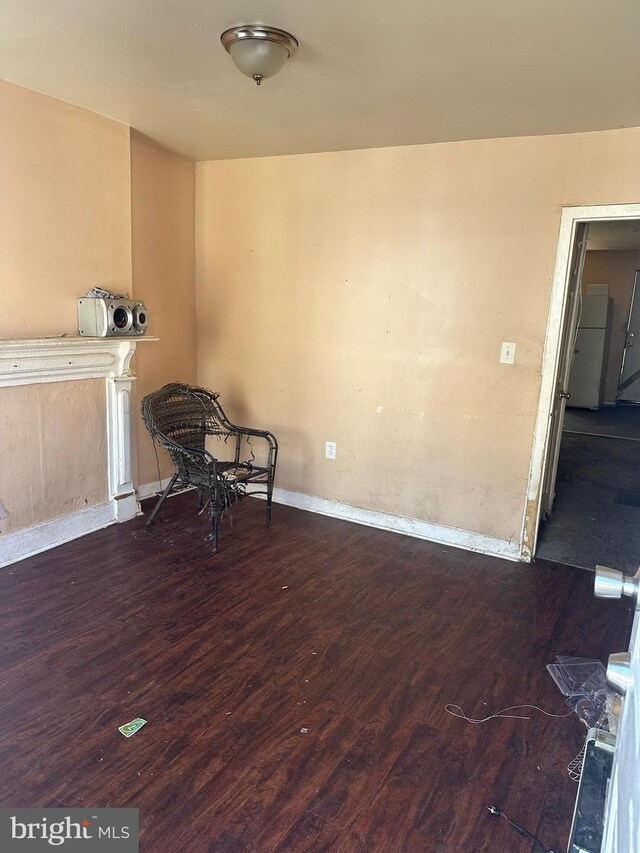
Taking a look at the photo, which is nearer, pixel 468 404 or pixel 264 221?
pixel 468 404

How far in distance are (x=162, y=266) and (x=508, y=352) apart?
2.43 meters

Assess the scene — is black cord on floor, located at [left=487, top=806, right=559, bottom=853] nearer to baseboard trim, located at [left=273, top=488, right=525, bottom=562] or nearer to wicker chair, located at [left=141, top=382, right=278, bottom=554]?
baseboard trim, located at [left=273, top=488, right=525, bottom=562]

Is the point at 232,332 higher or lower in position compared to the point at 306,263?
lower

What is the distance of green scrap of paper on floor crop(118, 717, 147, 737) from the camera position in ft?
6.25

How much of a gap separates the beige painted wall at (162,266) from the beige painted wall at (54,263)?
274mm

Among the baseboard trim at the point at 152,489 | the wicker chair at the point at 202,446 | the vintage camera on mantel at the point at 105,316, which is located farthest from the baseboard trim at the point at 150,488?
the vintage camera on mantel at the point at 105,316

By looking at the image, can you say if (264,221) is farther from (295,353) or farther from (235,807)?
(235,807)

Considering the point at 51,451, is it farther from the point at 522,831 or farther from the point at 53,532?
the point at 522,831

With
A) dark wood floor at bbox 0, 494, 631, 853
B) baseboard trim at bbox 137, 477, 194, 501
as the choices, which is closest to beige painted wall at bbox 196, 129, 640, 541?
dark wood floor at bbox 0, 494, 631, 853

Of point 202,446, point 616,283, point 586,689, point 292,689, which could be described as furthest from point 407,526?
point 616,283

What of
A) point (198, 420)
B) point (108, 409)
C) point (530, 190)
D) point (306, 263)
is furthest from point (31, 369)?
point (530, 190)

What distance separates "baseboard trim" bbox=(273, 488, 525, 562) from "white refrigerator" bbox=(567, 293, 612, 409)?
539 centimetres

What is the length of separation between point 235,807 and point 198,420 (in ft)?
8.73

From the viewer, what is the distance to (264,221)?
4.00m
